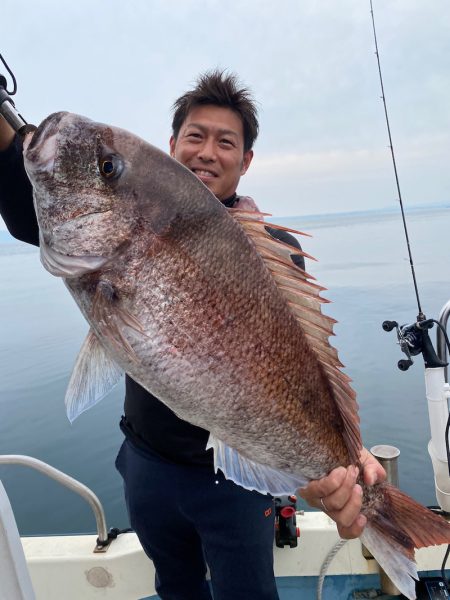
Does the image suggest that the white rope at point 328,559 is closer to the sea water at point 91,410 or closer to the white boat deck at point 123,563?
the white boat deck at point 123,563

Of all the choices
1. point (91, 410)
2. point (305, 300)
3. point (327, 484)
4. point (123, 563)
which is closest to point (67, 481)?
point (123, 563)

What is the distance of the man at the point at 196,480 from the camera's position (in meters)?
1.97

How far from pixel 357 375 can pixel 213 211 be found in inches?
265

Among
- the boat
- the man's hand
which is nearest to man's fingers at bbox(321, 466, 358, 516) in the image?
the man's hand

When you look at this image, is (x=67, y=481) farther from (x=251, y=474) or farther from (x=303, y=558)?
(x=303, y=558)

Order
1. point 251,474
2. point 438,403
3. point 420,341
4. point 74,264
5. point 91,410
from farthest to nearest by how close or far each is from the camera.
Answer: point 91,410 → point 420,341 → point 438,403 → point 251,474 → point 74,264

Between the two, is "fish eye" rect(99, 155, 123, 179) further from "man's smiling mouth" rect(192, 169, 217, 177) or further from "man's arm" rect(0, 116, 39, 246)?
"man's smiling mouth" rect(192, 169, 217, 177)

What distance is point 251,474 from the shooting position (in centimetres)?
152

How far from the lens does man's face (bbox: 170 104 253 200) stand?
215 centimetres

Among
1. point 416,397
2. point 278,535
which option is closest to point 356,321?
point 416,397

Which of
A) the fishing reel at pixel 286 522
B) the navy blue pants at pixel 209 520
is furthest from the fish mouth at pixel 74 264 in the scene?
the fishing reel at pixel 286 522

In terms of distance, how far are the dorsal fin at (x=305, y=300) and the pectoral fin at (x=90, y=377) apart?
626mm

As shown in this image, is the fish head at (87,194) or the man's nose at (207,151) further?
the man's nose at (207,151)

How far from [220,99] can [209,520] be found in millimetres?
2094
